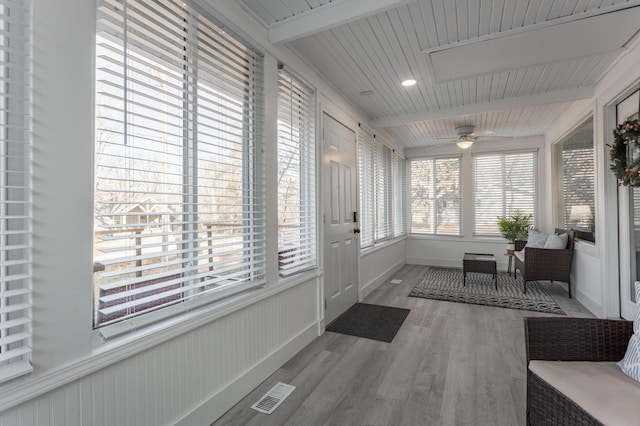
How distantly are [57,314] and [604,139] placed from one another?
4654 mm

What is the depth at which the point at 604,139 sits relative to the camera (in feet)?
10.9

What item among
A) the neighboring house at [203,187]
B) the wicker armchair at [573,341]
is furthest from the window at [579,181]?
the wicker armchair at [573,341]

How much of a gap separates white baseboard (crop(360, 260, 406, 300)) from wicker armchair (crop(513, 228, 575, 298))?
6.62 ft

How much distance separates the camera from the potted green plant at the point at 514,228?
5.86 meters

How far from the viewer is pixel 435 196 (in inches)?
269

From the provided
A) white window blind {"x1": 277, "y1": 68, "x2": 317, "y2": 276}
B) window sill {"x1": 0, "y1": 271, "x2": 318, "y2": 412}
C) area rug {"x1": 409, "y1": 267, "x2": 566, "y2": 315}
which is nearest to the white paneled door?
white window blind {"x1": 277, "y1": 68, "x2": 317, "y2": 276}

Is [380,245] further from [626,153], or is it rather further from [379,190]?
[626,153]

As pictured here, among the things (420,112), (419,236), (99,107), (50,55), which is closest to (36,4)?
(50,55)

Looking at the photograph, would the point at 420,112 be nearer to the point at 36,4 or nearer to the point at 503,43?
the point at 503,43

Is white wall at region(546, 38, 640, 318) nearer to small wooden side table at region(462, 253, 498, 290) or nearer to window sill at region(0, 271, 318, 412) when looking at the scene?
small wooden side table at region(462, 253, 498, 290)

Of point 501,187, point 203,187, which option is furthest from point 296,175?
point 501,187

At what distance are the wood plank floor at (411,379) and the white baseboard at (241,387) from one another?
1.8 inches

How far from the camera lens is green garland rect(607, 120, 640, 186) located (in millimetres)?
2420

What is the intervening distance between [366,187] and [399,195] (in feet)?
7.40
